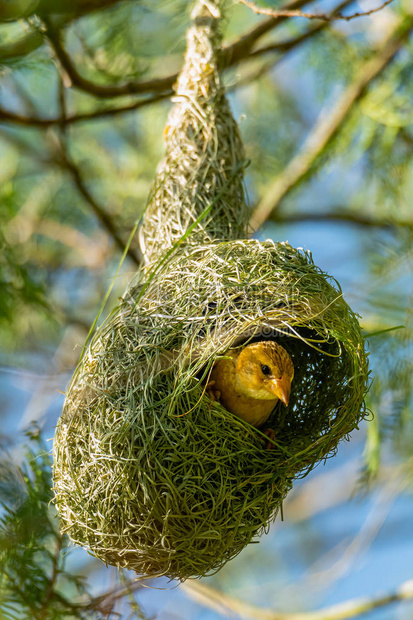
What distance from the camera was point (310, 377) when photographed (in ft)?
8.80

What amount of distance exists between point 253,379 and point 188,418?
31 cm

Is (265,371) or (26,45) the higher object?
(26,45)

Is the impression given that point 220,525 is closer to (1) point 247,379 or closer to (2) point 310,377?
(1) point 247,379

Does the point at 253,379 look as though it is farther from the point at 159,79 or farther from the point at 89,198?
the point at 89,198

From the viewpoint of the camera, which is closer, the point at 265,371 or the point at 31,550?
the point at 31,550

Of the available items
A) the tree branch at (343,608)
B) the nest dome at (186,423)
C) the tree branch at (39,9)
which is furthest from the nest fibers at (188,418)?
the tree branch at (343,608)

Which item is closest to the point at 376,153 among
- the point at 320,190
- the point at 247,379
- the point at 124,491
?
the point at 320,190

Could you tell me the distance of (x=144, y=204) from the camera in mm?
4562

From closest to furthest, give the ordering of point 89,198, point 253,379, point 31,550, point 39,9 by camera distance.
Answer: point 39,9, point 31,550, point 253,379, point 89,198

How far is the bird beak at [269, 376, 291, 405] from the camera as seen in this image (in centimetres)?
236

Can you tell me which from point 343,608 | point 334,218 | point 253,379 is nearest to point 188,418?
point 253,379

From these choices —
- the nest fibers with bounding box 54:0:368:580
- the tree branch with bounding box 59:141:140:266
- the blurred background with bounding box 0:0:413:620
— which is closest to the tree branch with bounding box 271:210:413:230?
the blurred background with bounding box 0:0:413:620

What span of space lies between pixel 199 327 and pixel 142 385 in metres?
0.27

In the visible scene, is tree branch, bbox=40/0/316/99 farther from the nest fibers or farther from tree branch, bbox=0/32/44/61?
the nest fibers
